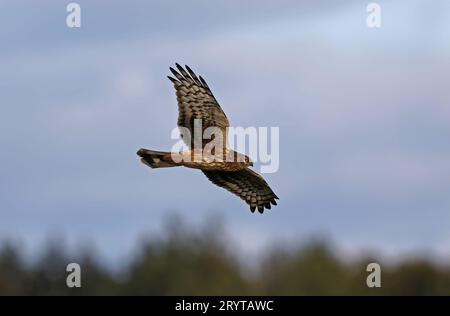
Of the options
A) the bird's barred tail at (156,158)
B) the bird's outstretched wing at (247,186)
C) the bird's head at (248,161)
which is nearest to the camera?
the bird's barred tail at (156,158)

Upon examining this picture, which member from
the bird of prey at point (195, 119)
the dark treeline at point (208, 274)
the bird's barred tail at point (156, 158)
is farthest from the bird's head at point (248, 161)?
the dark treeline at point (208, 274)

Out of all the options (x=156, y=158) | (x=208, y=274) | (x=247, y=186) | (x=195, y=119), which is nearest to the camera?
(x=156, y=158)

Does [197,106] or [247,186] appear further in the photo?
[247,186]

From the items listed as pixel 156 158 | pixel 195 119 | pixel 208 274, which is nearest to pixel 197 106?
pixel 195 119

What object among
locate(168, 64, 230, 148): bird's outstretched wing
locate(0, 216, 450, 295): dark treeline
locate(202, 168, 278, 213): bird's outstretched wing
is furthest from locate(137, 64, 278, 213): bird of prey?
locate(0, 216, 450, 295): dark treeline

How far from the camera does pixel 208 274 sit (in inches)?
2195

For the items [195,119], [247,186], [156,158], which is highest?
[195,119]

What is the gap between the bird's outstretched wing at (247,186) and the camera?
2036 cm

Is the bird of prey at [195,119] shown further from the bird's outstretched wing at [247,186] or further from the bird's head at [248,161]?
the bird's outstretched wing at [247,186]

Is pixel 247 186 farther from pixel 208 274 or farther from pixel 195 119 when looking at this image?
pixel 208 274

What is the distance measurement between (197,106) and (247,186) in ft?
6.58

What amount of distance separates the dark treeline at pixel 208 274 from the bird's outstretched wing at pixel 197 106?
3227 cm

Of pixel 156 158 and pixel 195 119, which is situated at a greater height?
pixel 195 119

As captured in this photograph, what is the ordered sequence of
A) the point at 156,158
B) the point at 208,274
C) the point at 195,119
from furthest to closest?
the point at 208,274
the point at 195,119
the point at 156,158
